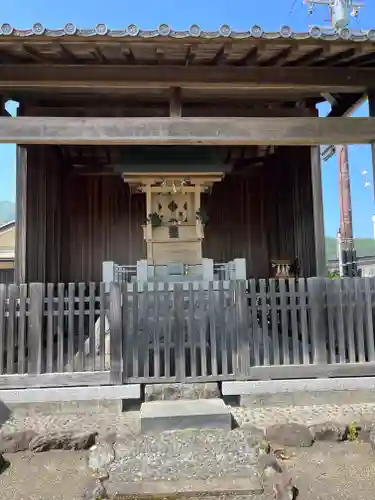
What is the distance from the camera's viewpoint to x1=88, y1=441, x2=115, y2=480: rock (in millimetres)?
3322

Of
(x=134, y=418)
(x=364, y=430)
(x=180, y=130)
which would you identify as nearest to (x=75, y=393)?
(x=134, y=418)

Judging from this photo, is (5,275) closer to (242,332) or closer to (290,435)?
(242,332)

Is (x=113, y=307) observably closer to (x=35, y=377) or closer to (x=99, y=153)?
(x=35, y=377)

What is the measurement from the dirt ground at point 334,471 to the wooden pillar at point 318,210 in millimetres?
3912

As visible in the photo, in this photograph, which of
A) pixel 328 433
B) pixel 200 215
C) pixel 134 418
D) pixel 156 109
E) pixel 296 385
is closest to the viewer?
pixel 328 433

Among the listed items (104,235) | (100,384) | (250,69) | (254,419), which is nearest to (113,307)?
(100,384)

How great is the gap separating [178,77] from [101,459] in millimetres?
4644

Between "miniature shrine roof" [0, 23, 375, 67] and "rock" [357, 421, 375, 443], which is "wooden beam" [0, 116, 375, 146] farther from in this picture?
"rock" [357, 421, 375, 443]

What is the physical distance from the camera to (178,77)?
17.5ft

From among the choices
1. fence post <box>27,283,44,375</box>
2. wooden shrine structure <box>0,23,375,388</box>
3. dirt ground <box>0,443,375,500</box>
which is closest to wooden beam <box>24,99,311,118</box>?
wooden shrine structure <box>0,23,375,388</box>

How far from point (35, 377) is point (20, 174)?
3568 millimetres

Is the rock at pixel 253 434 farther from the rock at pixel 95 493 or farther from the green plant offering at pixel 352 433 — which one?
the rock at pixel 95 493

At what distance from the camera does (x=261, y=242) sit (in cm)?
995

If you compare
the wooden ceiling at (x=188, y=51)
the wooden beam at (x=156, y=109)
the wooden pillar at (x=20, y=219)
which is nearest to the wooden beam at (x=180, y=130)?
the wooden ceiling at (x=188, y=51)
